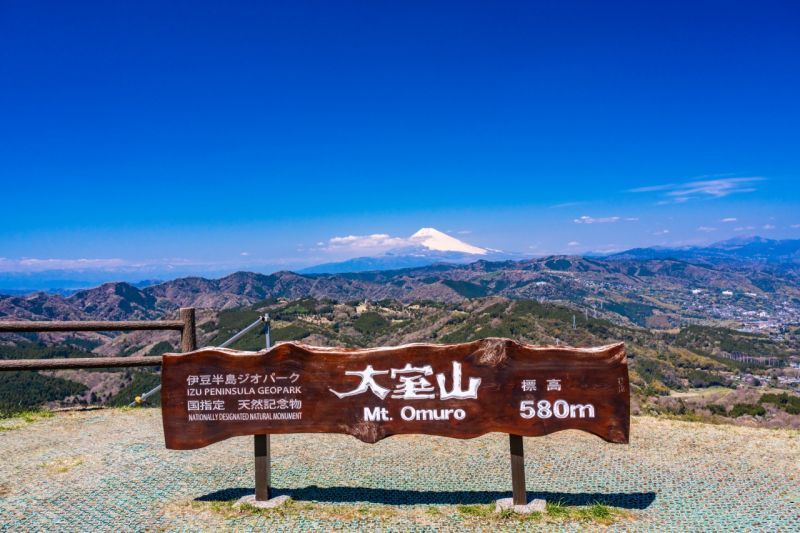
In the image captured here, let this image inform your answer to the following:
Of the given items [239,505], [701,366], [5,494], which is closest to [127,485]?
[5,494]

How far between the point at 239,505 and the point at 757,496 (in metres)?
6.18

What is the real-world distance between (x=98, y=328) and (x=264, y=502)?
5.62 metres

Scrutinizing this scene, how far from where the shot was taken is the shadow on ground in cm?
586

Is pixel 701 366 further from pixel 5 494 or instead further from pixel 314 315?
pixel 5 494

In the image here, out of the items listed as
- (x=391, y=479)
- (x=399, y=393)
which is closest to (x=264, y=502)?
(x=391, y=479)

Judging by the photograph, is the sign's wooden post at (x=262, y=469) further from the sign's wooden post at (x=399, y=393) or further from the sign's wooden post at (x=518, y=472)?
the sign's wooden post at (x=518, y=472)

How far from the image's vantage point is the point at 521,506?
5527mm

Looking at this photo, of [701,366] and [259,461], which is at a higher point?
[259,461]

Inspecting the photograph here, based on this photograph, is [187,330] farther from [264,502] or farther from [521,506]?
[521,506]

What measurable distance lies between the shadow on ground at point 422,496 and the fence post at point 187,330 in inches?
147

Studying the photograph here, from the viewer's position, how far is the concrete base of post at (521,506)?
17.9 ft

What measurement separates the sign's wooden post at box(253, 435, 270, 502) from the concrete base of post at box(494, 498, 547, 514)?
2662 mm

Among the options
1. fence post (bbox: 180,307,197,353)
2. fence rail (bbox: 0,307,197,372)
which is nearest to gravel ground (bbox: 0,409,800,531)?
fence rail (bbox: 0,307,197,372)

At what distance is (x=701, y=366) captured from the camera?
122 m
